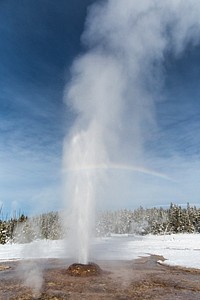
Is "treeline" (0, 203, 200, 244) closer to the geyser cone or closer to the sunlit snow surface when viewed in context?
the sunlit snow surface

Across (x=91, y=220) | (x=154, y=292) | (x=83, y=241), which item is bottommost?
(x=154, y=292)

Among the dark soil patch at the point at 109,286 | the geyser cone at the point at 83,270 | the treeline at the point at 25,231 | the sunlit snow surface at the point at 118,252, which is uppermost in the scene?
the treeline at the point at 25,231

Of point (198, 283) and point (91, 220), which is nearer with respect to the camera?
point (198, 283)

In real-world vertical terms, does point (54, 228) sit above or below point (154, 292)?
above

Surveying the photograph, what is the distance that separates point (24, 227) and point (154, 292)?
77312 mm

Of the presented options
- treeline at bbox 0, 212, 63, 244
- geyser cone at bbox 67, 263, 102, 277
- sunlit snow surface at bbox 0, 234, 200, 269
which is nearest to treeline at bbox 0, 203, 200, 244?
treeline at bbox 0, 212, 63, 244

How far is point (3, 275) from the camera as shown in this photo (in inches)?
985

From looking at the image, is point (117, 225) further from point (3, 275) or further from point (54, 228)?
point (3, 275)

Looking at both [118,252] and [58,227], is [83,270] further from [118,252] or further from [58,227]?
[58,227]

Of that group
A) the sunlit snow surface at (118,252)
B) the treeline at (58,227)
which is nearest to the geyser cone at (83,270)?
the sunlit snow surface at (118,252)

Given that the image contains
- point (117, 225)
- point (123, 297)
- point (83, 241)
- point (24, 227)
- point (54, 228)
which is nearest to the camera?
point (123, 297)

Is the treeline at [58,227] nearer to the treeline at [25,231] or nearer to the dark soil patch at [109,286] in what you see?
the treeline at [25,231]

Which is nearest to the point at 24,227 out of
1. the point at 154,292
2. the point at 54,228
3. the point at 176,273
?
the point at 54,228

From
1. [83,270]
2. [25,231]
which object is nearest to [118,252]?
[83,270]
